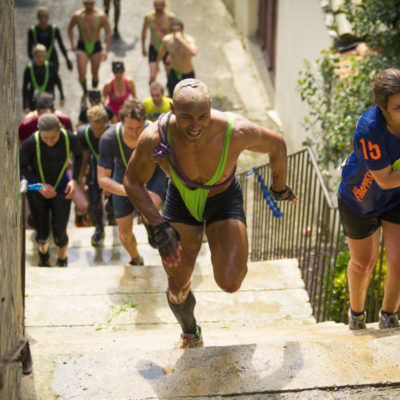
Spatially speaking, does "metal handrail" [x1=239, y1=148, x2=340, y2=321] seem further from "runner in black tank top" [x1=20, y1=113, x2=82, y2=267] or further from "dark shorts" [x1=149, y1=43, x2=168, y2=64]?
"dark shorts" [x1=149, y1=43, x2=168, y2=64]

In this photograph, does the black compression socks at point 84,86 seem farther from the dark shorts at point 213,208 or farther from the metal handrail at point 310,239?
the dark shorts at point 213,208

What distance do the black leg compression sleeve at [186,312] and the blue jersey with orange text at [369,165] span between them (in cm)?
116

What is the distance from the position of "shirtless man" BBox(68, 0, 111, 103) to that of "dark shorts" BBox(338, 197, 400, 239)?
815cm

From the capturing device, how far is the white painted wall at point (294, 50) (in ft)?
34.0

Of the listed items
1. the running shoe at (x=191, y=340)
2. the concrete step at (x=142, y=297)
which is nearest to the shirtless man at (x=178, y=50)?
the concrete step at (x=142, y=297)

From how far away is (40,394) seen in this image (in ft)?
11.9

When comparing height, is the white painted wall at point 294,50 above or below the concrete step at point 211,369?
above

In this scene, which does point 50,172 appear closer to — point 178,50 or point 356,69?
point 356,69

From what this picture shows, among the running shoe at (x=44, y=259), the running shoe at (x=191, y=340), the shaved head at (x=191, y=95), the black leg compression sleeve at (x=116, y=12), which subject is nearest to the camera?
the shaved head at (x=191, y=95)

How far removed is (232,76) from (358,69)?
649 centimetres

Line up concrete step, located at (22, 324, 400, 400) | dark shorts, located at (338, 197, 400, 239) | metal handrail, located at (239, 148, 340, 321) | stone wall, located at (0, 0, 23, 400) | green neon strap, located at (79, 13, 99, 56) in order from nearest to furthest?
stone wall, located at (0, 0, 23, 400) < concrete step, located at (22, 324, 400, 400) < dark shorts, located at (338, 197, 400, 239) < metal handrail, located at (239, 148, 340, 321) < green neon strap, located at (79, 13, 99, 56)

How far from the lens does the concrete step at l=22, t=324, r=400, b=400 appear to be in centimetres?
369

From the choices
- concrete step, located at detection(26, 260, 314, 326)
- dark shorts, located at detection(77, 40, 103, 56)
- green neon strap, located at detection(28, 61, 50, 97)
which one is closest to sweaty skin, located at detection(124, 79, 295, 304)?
concrete step, located at detection(26, 260, 314, 326)

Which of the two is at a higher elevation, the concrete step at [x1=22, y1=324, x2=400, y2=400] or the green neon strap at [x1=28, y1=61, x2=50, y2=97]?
the green neon strap at [x1=28, y1=61, x2=50, y2=97]
